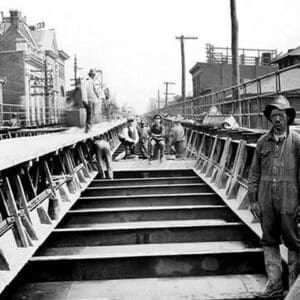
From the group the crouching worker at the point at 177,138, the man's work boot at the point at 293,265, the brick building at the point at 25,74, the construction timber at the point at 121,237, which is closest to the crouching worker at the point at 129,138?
the crouching worker at the point at 177,138

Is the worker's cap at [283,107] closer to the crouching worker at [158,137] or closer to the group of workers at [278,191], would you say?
the group of workers at [278,191]

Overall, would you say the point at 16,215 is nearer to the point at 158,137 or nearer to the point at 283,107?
the point at 283,107

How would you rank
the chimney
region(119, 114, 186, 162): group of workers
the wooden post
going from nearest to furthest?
the wooden post
region(119, 114, 186, 162): group of workers
the chimney

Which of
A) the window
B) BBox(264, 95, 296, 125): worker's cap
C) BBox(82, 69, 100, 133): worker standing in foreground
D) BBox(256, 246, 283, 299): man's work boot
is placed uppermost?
the window

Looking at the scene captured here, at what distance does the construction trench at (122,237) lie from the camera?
195 inches

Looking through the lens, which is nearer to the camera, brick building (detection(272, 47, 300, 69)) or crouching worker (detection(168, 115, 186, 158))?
crouching worker (detection(168, 115, 186, 158))

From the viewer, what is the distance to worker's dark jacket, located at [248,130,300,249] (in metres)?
4.41

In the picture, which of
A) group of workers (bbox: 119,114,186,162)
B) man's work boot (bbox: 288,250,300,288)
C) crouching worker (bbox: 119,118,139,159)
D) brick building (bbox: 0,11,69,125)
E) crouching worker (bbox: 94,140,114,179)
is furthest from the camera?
brick building (bbox: 0,11,69,125)

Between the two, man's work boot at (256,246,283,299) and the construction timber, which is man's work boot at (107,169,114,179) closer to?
the construction timber

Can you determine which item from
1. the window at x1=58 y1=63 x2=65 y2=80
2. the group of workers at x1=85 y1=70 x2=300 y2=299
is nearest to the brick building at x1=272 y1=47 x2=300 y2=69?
the group of workers at x1=85 y1=70 x2=300 y2=299

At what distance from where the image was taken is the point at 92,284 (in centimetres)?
518

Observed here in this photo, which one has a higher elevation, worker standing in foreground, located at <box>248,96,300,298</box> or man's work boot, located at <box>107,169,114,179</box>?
worker standing in foreground, located at <box>248,96,300,298</box>

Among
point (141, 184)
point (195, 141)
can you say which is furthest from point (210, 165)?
point (195, 141)

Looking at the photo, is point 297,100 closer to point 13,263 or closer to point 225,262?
point 225,262
